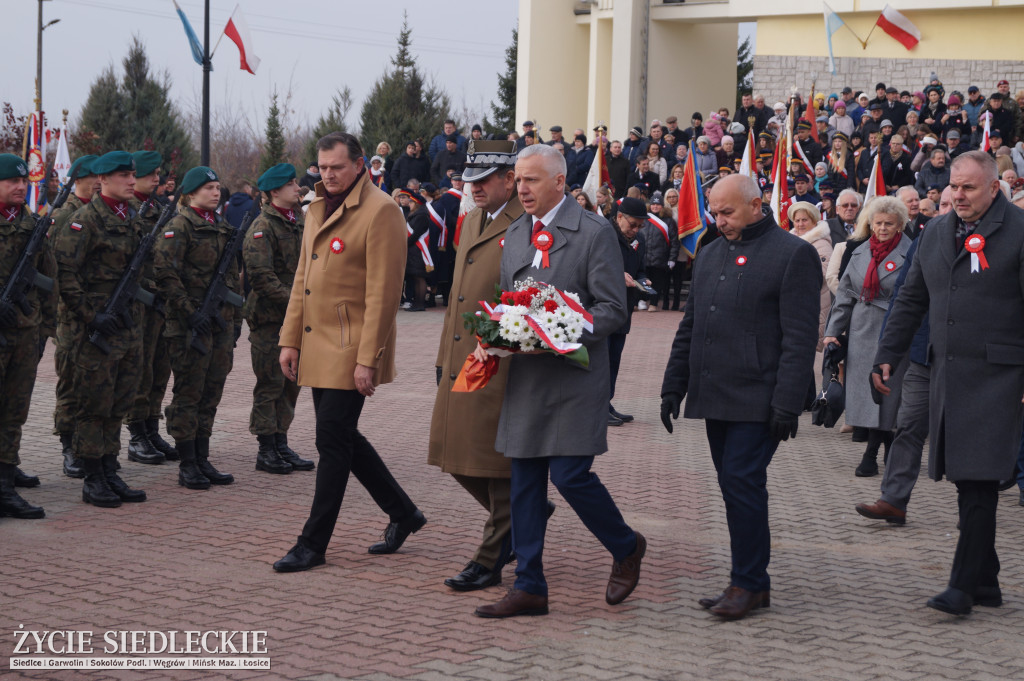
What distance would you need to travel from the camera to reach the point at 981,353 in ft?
19.2

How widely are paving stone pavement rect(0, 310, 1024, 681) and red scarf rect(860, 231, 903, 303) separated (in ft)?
4.77

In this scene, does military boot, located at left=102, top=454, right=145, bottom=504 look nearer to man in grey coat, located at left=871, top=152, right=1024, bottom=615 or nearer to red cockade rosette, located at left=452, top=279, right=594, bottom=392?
red cockade rosette, located at left=452, top=279, right=594, bottom=392

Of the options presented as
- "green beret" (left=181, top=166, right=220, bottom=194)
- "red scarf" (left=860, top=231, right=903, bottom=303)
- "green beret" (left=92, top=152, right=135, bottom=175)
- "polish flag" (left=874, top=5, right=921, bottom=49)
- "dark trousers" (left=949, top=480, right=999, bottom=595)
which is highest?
"polish flag" (left=874, top=5, right=921, bottom=49)

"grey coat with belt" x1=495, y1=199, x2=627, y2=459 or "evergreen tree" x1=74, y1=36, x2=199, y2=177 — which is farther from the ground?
"evergreen tree" x1=74, y1=36, x2=199, y2=177

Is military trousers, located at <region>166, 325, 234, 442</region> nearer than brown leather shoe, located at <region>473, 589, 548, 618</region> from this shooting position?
No

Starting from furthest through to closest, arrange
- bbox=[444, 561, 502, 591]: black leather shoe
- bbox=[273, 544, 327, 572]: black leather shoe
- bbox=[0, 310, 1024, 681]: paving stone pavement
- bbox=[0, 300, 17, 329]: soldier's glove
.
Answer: bbox=[0, 300, 17, 329]: soldier's glove < bbox=[273, 544, 327, 572]: black leather shoe < bbox=[444, 561, 502, 591]: black leather shoe < bbox=[0, 310, 1024, 681]: paving stone pavement

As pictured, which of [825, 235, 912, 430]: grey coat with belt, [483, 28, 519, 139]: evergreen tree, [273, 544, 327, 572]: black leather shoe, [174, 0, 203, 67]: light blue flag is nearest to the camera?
[273, 544, 327, 572]: black leather shoe

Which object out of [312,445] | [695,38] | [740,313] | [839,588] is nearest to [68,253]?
[312,445]

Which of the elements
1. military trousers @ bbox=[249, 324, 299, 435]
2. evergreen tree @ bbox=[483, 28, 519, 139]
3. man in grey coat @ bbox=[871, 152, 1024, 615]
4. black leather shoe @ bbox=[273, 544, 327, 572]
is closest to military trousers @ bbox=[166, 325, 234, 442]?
military trousers @ bbox=[249, 324, 299, 435]

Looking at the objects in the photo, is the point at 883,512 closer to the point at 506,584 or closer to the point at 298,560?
the point at 506,584

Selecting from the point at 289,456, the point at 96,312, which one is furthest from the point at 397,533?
the point at 96,312

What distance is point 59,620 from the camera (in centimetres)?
552

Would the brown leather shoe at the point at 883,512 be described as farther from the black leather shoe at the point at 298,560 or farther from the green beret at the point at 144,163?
the green beret at the point at 144,163

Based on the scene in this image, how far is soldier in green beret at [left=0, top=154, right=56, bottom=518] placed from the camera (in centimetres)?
759
